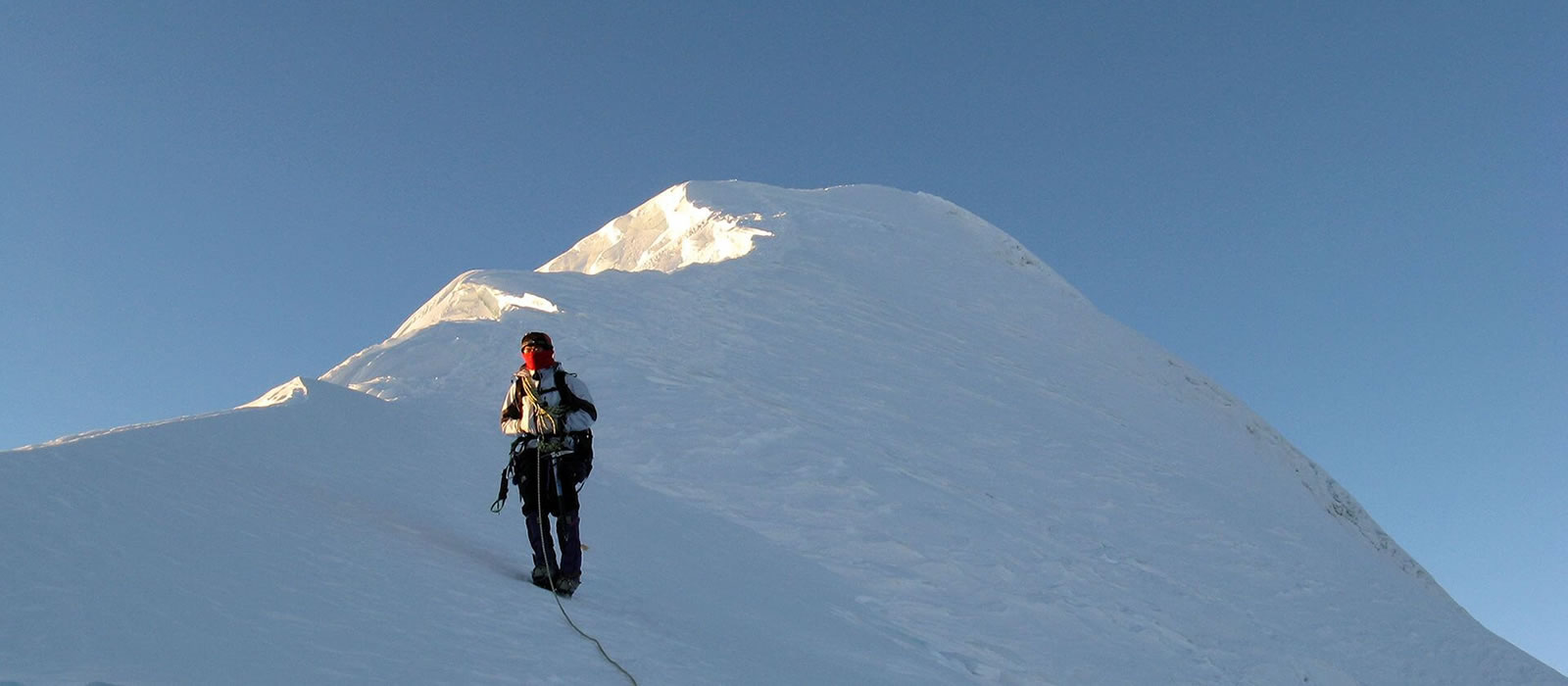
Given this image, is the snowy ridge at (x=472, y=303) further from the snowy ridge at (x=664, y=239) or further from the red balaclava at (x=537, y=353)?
the red balaclava at (x=537, y=353)

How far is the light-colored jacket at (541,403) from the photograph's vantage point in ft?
19.1

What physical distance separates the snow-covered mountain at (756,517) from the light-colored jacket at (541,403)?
2.84 feet

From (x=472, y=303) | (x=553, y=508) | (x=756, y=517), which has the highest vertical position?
(x=472, y=303)

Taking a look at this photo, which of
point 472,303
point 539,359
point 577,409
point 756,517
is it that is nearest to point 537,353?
point 539,359

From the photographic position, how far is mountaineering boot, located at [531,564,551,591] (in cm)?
563

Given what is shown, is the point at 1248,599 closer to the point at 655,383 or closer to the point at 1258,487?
the point at 1258,487

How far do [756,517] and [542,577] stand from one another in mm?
3963

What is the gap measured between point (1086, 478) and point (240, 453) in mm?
9451

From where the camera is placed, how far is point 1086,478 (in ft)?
41.3

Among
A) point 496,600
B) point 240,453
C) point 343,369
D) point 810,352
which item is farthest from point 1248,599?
point 343,369

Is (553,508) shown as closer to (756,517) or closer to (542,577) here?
(542,577)

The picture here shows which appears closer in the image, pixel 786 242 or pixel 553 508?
pixel 553 508

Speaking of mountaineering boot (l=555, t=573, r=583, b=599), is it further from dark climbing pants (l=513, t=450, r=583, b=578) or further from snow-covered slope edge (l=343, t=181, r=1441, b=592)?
snow-covered slope edge (l=343, t=181, r=1441, b=592)

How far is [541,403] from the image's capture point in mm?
5832
